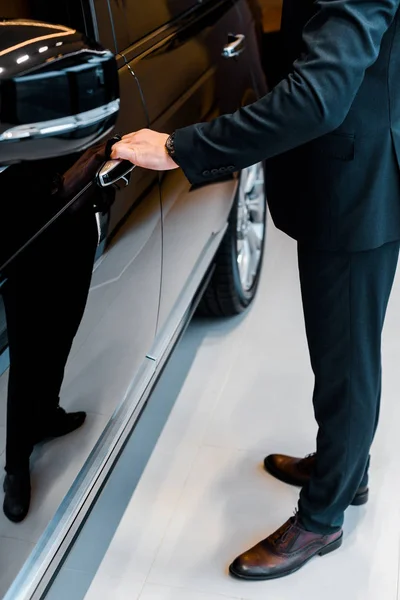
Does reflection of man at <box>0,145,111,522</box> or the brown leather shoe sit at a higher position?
reflection of man at <box>0,145,111,522</box>

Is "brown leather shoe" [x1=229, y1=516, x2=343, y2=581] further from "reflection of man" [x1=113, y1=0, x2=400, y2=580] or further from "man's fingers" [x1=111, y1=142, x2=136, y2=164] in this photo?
"man's fingers" [x1=111, y1=142, x2=136, y2=164]

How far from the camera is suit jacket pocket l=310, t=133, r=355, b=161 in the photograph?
48.5 inches

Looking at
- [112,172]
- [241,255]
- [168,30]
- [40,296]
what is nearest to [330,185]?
[112,172]

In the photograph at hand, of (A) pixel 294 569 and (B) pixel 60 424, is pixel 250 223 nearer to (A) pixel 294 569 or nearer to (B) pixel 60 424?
(A) pixel 294 569

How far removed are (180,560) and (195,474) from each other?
0.28 m

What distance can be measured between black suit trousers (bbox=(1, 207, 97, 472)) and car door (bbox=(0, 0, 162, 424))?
39mm

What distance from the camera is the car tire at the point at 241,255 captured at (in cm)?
230

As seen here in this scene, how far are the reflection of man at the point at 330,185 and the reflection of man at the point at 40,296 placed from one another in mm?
142

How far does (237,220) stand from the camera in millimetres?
2346

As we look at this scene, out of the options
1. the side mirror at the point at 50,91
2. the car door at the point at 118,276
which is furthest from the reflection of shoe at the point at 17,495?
the side mirror at the point at 50,91

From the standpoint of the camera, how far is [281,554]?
5.38ft

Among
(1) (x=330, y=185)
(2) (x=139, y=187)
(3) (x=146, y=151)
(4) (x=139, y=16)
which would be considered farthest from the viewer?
(4) (x=139, y=16)

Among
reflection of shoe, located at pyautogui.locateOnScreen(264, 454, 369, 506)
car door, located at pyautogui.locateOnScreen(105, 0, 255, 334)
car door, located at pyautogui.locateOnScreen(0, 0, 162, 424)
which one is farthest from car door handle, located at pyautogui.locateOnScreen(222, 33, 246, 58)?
reflection of shoe, located at pyautogui.locateOnScreen(264, 454, 369, 506)

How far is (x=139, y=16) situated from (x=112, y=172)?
0.54 m
